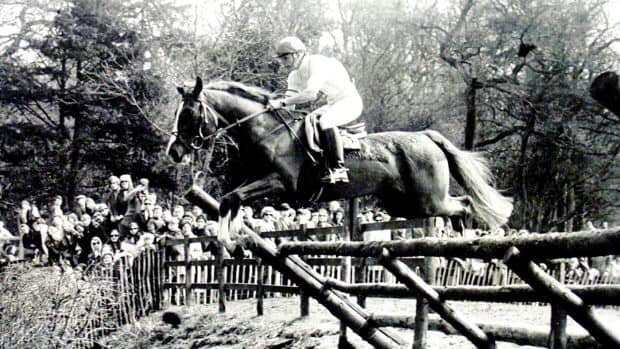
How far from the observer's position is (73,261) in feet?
49.3

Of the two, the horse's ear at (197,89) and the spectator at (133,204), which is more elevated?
the horse's ear at (197,89)

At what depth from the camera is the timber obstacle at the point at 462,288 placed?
3.51 metres

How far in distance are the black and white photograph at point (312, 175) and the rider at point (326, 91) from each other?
0.03 meters

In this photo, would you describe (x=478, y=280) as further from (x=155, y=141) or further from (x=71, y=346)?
(x=155, y=141)

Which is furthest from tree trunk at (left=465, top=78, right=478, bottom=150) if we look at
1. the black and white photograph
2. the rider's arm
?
the rider's arm

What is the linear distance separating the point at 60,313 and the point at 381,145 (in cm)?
485

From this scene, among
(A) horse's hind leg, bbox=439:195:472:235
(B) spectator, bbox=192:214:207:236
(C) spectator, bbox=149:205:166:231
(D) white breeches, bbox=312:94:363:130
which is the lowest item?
(B) spectator, bbox=192:214:207:236

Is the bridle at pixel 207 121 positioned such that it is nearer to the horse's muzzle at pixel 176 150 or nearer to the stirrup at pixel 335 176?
the horse's muzzle at pixel 176 150

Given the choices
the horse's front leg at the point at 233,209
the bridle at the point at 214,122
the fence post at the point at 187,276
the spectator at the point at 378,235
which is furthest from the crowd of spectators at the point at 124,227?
the horse's front leg at the point at 233,209

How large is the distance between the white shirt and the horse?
416 mm

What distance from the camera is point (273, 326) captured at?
11.0 meters

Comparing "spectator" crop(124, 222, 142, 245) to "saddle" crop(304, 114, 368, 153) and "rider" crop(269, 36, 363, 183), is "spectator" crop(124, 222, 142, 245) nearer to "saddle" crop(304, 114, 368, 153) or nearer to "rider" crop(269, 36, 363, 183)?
"rider" crop(269, 36, 363, 183)

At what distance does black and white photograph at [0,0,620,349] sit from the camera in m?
5.84

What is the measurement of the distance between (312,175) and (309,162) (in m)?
0.16
